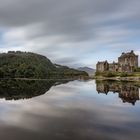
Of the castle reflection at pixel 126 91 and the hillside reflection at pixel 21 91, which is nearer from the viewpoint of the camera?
the castle reflection at pixel 126 91

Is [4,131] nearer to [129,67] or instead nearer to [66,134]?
[66,134]

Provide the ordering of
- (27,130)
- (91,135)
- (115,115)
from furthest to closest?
(115,115)
(27,130)
(91,135)

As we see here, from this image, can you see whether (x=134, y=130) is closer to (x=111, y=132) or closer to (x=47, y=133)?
(x=111, y=132)

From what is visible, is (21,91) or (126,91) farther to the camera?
(21,91)

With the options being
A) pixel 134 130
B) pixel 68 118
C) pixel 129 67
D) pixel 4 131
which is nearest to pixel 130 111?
pixel 68 118

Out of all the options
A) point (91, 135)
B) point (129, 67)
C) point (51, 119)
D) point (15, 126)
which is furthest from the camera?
point (129, 67)

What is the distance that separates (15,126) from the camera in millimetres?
29094

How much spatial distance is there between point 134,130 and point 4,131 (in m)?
12.3

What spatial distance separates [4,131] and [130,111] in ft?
65.5

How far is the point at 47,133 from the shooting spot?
25.7 metres

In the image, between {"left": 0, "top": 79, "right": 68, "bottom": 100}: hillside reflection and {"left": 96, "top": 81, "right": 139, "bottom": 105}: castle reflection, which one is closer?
{"left": 96, "top": 81, "right": 139, "bottom": 105}: castle reflection

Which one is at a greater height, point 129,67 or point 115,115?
point 129,67

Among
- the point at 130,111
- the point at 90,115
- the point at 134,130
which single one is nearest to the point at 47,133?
the point at 134,130

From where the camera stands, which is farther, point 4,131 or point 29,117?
point 29,117
